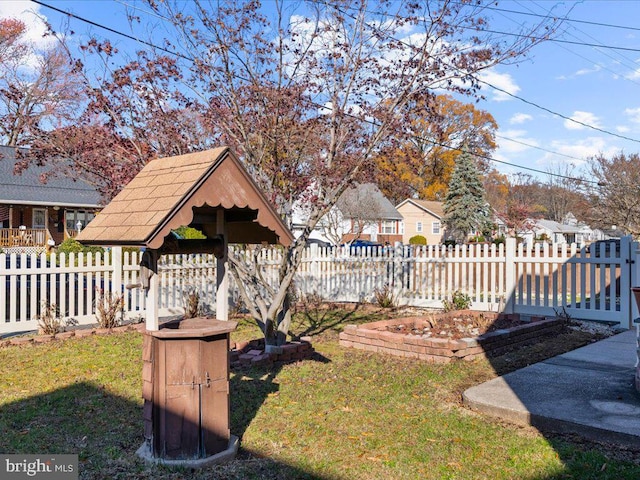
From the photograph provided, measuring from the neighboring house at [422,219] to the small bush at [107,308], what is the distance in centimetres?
4061

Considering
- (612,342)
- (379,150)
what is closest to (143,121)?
(379,150)

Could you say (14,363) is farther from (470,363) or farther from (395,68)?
(395,68)

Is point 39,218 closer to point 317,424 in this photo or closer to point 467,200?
point 467,200

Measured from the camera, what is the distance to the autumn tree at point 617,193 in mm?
27625

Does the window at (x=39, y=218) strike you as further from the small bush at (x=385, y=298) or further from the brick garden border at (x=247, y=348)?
the brick garden border at (x=247, y=348)

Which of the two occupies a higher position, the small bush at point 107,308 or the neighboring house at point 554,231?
the neighboring house at point 554,231

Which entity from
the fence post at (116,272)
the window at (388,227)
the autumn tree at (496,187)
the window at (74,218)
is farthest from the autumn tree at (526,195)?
the fence post at (116,272)

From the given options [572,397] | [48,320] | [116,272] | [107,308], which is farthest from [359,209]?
[572,397]

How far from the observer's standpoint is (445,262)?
40.0 ft

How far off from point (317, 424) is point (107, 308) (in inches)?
226

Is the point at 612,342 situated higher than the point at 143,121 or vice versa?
the point at 143,121

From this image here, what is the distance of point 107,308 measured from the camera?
920 cm

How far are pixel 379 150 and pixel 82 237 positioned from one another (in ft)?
17.0

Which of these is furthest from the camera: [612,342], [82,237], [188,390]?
[612,342]
